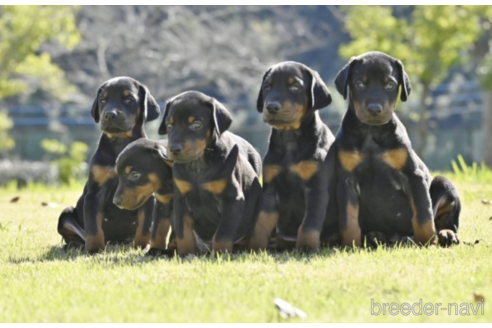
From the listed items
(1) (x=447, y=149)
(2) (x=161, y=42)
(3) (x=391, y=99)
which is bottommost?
(1) (x=447, y=149)

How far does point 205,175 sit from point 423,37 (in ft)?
50.2

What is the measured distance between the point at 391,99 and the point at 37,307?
2.81m

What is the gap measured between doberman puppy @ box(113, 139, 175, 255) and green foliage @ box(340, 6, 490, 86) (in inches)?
576

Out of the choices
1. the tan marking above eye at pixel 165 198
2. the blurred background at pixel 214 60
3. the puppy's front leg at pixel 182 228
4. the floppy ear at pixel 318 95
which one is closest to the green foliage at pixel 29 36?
the blurred background at pixel 214 60

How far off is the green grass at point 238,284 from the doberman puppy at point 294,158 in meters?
0.36

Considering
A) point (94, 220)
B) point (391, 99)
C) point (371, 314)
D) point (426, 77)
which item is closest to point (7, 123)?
point (426, 77)

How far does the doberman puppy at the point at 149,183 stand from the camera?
5574mm

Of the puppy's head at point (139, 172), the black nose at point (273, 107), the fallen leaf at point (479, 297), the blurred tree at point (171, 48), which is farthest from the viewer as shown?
the blurred tree at point (171, 48)

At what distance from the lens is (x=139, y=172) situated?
220 inches

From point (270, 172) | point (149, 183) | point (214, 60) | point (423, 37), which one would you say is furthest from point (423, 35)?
point (149, 183)

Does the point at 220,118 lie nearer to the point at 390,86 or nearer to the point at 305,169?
the point at 305,169

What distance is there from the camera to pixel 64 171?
18.5 metres

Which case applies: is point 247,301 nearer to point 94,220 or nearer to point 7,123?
point 94,220

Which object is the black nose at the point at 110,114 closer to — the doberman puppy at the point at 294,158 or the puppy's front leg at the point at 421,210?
the doberman puppy at the point at 294,158
